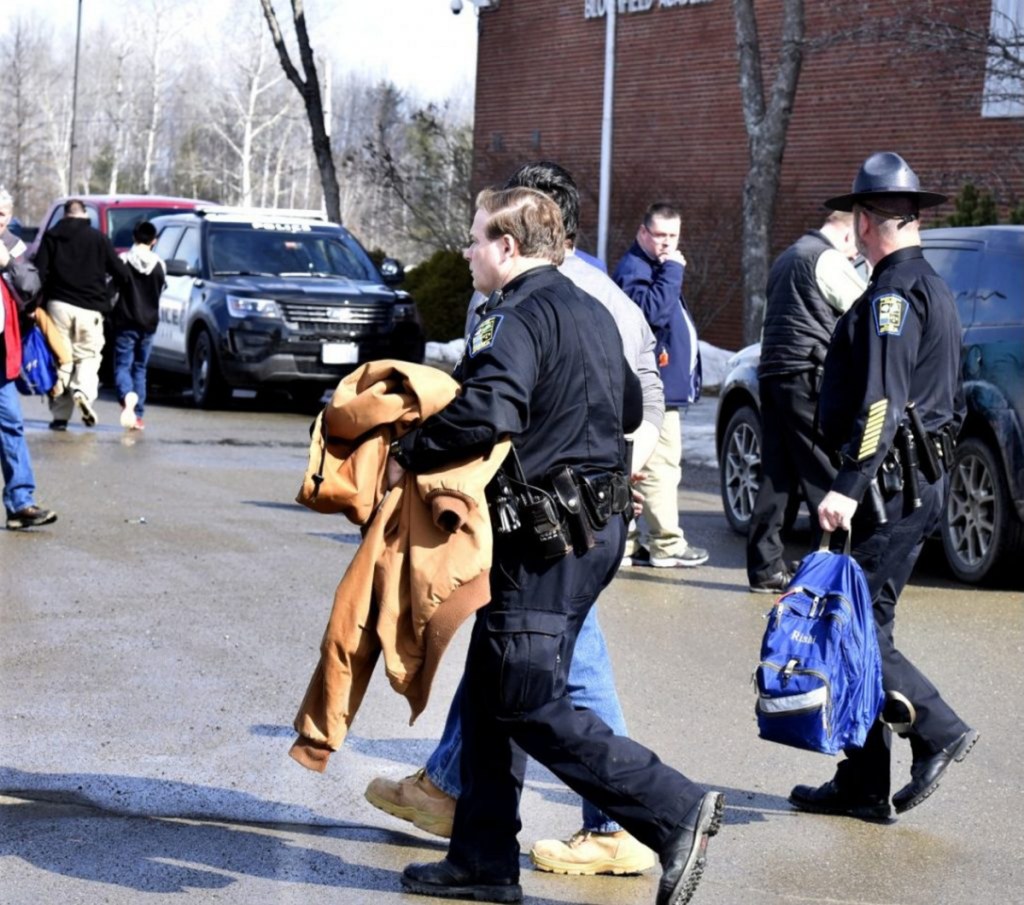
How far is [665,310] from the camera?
9.02 m

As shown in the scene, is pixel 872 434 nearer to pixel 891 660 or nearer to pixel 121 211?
pixel 891 660

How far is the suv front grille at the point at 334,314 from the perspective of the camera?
1708 cm

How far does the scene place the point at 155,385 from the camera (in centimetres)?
2052

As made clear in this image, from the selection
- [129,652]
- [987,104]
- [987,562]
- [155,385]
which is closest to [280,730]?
[129,652]

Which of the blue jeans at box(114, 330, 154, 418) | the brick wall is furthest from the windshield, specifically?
the brick wall

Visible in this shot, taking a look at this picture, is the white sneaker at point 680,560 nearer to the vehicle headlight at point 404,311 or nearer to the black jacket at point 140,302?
the black jacket at point 140,302

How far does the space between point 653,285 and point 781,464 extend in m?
1.08

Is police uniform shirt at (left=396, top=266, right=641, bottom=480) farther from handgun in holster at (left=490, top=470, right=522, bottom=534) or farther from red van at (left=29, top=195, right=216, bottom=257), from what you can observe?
red van at (left=29, top=195, right=216, bottom=257)

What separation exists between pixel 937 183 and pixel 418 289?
7839mm

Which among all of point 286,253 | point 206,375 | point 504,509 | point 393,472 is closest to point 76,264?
point 206,375

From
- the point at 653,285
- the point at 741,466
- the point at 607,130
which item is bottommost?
the point at 741,466

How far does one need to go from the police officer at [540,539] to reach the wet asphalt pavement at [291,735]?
43 cm

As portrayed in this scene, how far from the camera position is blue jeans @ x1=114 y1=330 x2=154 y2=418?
15477 millimetres

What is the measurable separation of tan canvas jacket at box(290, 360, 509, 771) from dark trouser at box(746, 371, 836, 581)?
454cm
